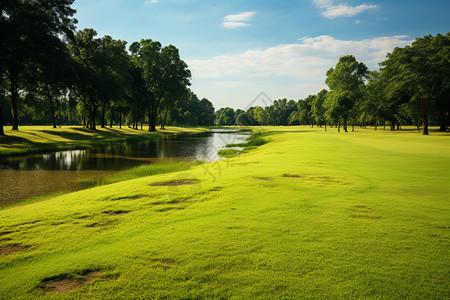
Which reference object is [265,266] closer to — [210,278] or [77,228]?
[210,278]

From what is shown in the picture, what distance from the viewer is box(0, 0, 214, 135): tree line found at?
35.2m

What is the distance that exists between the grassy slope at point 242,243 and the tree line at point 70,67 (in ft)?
124

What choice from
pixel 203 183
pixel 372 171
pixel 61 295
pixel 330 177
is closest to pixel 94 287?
pixel 61 295

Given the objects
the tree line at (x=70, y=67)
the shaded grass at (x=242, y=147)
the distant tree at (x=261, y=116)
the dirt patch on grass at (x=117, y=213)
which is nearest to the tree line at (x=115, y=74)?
the tree line at (x=70, y=67)

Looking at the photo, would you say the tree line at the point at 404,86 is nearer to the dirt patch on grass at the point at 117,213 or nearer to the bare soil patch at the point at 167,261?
the dirt patch on grass at the point at 117,213

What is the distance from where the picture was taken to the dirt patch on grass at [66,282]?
172 inches

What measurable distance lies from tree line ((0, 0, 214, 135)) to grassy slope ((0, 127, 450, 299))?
37818 mm

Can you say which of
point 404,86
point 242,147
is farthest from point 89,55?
point 404,86

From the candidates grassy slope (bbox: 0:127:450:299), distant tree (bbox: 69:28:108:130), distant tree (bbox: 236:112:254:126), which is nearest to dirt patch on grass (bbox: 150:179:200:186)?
grassy slope (bbox: 0:127:450:299)

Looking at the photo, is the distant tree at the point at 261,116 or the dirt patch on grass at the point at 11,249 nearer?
the dirt patch on grass at the point at 11,249

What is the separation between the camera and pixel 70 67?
39.6 metres

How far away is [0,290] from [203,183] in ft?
26.6

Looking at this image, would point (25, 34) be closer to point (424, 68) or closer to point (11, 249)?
point (11, 249)

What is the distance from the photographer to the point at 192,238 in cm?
591
